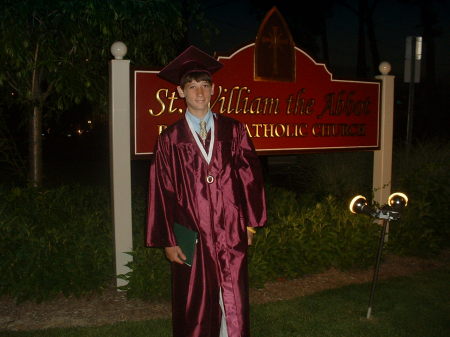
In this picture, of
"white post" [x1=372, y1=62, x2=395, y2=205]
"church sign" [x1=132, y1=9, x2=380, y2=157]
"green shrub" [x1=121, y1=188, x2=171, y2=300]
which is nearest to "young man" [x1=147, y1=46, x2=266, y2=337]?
"green shrub" [x1=121, y1=188, x2=171, y2=300]

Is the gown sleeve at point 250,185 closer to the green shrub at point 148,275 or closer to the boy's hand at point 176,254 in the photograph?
the boy's hand at point 176,254

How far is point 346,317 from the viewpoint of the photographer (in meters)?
4.49

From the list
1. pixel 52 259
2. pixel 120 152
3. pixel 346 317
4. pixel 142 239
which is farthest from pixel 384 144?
pixel 52 259

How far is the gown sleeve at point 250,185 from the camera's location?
346 centimetres

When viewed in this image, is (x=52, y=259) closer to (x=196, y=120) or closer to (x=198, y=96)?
(x=196, y=120)

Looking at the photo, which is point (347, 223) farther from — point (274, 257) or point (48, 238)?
point (48, 238)

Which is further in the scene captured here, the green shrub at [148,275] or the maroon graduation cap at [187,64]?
the green shrub at [148,275]

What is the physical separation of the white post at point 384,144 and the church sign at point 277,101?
0.12 meters

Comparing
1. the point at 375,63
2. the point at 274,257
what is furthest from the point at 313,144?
the point at 375,63

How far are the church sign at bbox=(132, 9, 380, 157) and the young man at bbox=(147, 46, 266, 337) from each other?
1.37 meters

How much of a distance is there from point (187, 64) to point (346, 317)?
8.60 ft

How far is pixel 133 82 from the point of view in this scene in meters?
4.64

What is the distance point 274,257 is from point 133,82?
7.26ft

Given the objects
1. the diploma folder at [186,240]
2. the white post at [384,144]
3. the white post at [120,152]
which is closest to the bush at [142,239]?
the white post at [120,152]
